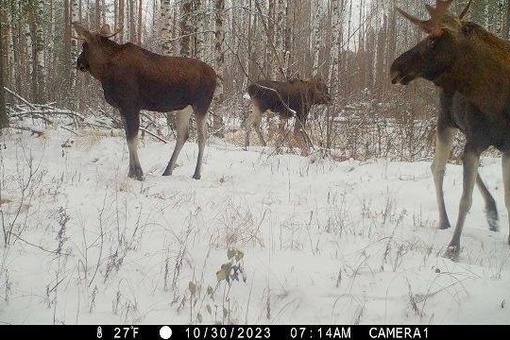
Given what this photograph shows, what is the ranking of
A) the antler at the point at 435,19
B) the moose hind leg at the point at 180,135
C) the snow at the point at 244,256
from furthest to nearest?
the moose hind leg at the point at 180,135, the antler at the point at 435,19, the snow at the point at 244,256

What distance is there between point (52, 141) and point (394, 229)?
299 inches

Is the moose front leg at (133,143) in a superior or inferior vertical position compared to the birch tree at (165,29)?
inferior

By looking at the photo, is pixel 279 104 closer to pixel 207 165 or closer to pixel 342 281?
pixel 207 165

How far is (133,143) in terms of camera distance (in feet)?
24.9

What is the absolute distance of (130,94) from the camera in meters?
7.45

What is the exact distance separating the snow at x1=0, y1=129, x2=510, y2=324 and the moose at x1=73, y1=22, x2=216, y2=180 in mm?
1121

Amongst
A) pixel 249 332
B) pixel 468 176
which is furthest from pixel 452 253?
pixel 249 332

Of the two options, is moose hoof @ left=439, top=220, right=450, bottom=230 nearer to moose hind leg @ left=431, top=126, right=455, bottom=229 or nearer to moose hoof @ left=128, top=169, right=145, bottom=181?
moose hind leg @ left=431, top=126, right=455, bottom=229

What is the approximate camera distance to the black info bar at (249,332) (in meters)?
2.63

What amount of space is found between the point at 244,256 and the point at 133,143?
4269mm

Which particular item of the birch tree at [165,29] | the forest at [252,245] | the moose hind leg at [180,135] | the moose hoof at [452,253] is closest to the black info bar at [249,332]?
the forest at [252,245]

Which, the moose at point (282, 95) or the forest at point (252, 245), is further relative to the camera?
the moose at point (282, 95)

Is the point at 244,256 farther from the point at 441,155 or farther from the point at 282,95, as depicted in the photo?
the point at 282,95

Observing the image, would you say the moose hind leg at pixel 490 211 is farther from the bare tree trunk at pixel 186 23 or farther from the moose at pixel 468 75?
the bare tree trunk at pixel 186 23
